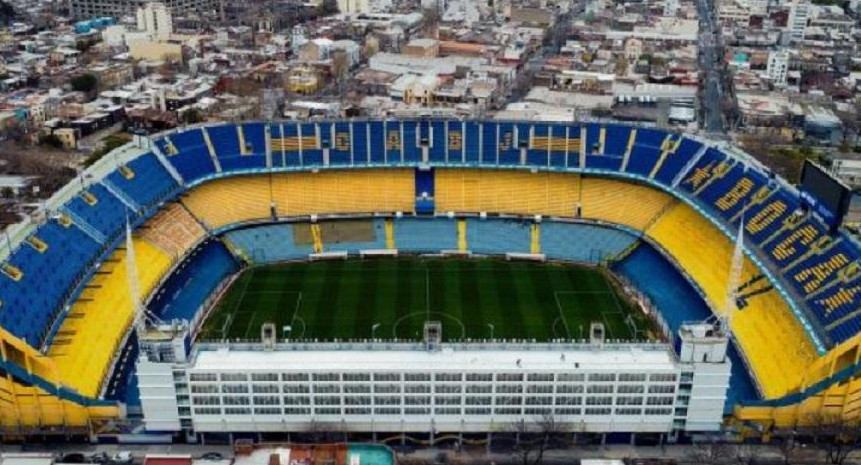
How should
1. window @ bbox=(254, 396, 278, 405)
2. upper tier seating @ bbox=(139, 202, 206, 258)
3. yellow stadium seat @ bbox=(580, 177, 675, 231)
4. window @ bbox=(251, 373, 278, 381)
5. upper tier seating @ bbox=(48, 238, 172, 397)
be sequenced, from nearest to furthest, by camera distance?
1. window @ bbox=(251, 373, 278, 381)
2. window @ bbox=(254, 396, 278, 405)
3. upper tier seating @ bbox=(48, 238, 172, 397)
4. upper tier seating @ bbox=(139, 202, 206, 258)
5. yellow stadium seat @ bbox=(580, 177, 675, 231)

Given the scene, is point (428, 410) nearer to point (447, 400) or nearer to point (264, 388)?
point (447, 400)

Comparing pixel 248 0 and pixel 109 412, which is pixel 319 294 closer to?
pixel 109 412

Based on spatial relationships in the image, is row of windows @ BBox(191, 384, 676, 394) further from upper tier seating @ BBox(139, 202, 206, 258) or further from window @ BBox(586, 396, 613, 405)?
upper tier seating @ BBox(139, 202, 206, 258)

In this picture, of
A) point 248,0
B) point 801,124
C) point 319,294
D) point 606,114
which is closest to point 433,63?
point 606,114

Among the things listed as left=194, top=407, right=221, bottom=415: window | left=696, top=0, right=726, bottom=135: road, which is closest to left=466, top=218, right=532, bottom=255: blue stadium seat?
left=194, top=407, right=221, bottom=415: window

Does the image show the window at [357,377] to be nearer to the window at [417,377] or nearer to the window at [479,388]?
the window at [417,377]

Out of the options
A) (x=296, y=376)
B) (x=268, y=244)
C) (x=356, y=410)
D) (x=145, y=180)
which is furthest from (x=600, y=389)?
(x=145, y=180)
